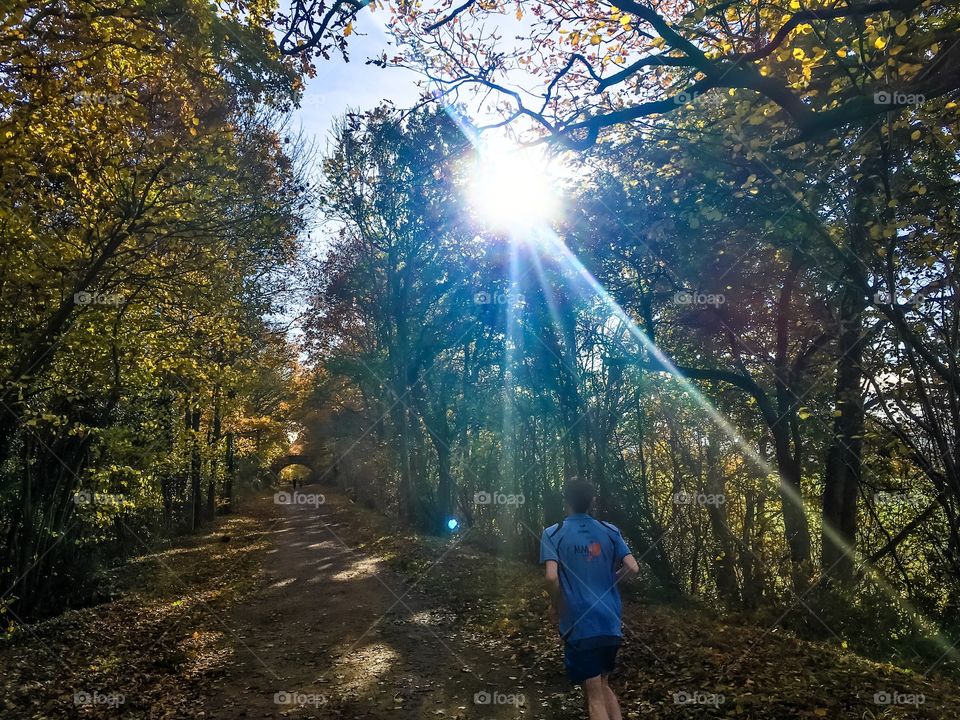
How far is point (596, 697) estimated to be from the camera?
178 inches

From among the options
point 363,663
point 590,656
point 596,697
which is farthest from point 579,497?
point 363,663

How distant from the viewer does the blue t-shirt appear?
4.61 metres

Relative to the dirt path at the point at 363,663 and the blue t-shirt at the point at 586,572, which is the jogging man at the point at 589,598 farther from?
the dirt path at the point at 363,663

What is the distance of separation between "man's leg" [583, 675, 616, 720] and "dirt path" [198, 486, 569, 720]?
2.09 meters

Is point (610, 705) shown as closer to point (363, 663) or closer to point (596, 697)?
point (596, 697)

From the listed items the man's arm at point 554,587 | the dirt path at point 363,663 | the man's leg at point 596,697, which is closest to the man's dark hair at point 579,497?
the man's arm at point 554,587

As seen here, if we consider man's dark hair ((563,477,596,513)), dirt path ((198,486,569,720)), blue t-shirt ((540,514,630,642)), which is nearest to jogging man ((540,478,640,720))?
blue t-shirt ((540,514,630,642))

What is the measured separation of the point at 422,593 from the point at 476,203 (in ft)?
34.7

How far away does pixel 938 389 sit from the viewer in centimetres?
654

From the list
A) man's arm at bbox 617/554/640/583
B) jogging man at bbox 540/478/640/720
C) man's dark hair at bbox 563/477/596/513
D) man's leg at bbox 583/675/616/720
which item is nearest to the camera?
man's leg at bbox 583/675/616/720

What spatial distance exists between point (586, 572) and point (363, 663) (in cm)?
481

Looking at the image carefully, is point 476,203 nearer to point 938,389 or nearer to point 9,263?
point 9,263

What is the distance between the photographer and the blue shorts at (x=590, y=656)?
15.0ft

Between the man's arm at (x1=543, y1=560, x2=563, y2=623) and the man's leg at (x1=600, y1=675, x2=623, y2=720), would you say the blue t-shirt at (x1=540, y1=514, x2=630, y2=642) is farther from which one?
the man's leg at (x1=600, y1=675, x2=623, y2=720)
